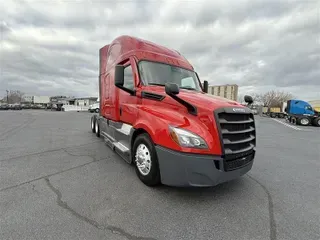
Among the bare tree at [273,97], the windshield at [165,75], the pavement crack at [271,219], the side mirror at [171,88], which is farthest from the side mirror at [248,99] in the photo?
the bare tree at [273,97]

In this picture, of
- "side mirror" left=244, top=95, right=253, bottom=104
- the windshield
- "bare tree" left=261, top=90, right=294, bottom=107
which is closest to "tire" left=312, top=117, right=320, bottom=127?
"side mirror" left=244, top=95, right=253, bottom=104

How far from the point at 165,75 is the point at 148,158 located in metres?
1.93

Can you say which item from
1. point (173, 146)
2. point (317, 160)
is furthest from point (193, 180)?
point (317, 160)

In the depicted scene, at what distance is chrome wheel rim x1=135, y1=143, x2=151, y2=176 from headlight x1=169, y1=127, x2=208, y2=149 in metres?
0.81

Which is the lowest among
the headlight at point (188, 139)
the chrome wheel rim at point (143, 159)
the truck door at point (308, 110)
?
the chrome wheel rim at point (143, 159)

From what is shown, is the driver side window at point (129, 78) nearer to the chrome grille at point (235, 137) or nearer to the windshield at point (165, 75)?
the windshield at point (165, 75)

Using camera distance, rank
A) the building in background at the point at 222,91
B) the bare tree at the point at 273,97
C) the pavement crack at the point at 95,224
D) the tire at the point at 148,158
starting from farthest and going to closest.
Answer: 1. the bare tree at the point at 273,97
2. the building in background at the point at 222,91
3. the tire at the point at 148,158
4. the pavement crack at the point at 95,224

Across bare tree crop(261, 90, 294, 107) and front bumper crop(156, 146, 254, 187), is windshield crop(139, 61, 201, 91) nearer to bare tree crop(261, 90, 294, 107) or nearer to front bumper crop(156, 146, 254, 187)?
front bumper crop(156, 146, 254, 187)

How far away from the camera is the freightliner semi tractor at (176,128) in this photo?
2799mm

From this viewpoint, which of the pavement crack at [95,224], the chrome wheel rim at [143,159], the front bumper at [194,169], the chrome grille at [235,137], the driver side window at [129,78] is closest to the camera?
the pavement crack at [95,224]

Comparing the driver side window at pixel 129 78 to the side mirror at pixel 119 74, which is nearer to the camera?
the side mirror at pixel 119 74

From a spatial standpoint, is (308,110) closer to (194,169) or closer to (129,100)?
(129,100)

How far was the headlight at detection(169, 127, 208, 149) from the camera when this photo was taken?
9.10ft

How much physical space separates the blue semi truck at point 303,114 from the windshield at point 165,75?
2201 centimetres
